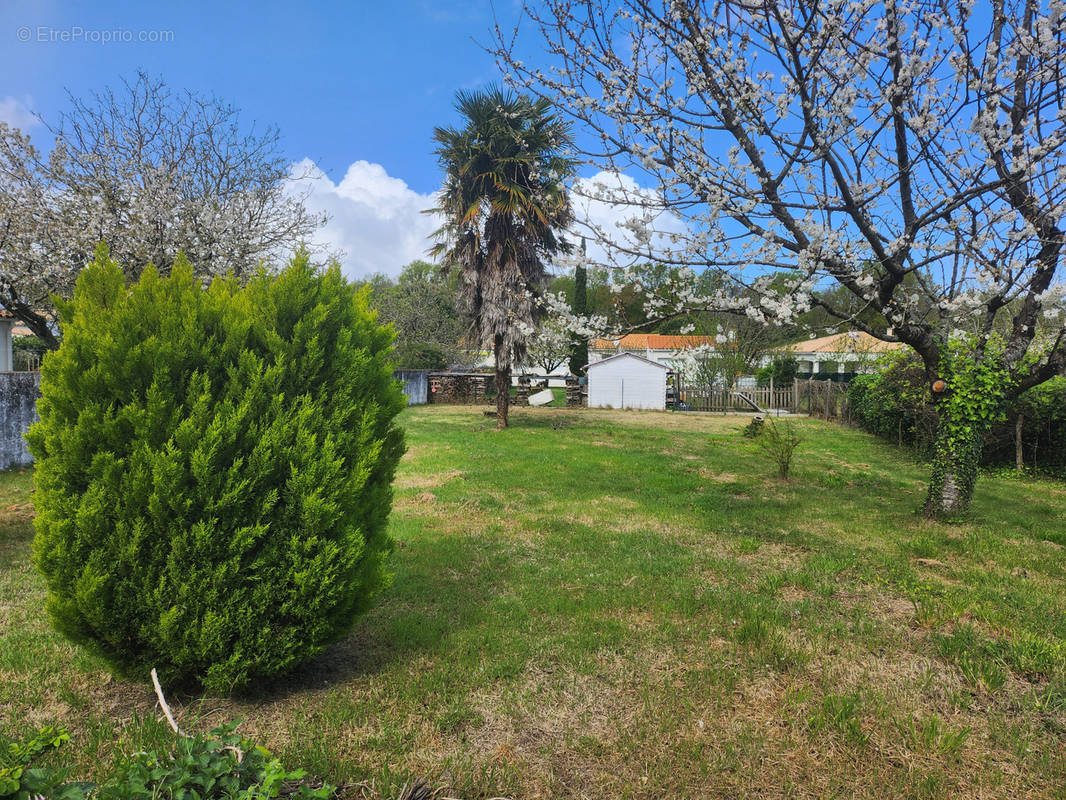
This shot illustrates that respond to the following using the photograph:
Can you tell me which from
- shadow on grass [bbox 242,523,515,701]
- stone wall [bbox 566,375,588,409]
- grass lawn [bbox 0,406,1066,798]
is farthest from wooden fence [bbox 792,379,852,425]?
shadow on grass [bbox 242,523,515,701]

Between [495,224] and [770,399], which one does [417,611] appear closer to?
[495,224]

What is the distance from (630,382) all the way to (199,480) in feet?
74.3

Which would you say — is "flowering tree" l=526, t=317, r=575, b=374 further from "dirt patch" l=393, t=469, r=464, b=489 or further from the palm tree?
"dirt patch" l=393, t=469, r=464, b=489

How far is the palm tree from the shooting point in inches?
551

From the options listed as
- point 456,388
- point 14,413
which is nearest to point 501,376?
point 14,413

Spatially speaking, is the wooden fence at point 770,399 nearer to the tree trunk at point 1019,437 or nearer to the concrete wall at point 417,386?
the tree trunk at point 1019,437

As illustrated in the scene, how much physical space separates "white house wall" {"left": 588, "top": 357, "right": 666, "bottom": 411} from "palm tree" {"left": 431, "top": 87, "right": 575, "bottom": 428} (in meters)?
9.30

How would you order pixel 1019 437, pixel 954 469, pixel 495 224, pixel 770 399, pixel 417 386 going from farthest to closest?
1. pixel 417 386
2. pixel 770 399
3. pixel 495 224
4. pixel 1019 437
5. pixel 954 469

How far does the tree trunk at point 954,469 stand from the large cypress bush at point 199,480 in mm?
6222

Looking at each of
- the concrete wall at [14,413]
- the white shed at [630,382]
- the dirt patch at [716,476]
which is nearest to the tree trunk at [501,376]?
the dirt patch at [716,476]

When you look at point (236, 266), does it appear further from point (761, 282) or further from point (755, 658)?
point (755, 658)

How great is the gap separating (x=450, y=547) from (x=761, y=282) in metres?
3.84

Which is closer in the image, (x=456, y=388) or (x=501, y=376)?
(x=501, y=376)

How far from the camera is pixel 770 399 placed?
23578mm
